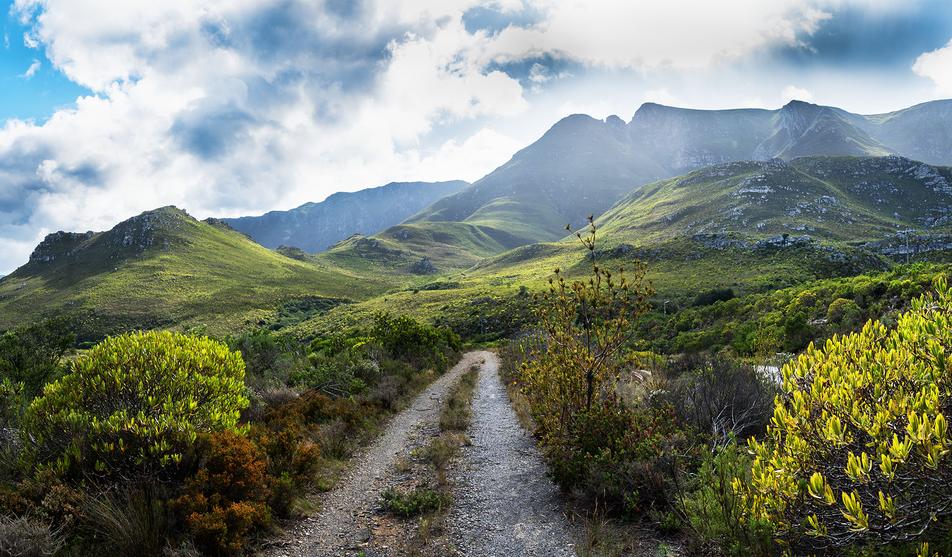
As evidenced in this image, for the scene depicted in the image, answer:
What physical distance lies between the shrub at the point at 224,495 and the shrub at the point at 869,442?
708 cm

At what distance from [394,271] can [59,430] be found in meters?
183

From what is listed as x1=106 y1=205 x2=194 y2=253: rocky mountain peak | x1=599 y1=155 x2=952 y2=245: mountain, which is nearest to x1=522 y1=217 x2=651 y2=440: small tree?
x1=599 y1=155 x2=952 y2=245: mountain

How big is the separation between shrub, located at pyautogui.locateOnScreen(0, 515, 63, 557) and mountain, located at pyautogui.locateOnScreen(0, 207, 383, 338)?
80.0 metres

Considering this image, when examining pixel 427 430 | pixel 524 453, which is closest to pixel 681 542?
pixel 524 453

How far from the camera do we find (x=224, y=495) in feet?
23.4

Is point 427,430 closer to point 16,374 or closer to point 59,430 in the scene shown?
point 59,430

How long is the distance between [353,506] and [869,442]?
27.5ft

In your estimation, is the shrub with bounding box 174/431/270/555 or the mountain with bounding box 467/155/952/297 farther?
the mountain with bounding box 467/155/952/297

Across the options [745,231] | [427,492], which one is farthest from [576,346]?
[745,231]

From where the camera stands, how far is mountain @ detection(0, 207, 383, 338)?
87.7 metres

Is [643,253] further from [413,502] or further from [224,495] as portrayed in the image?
[224,495]

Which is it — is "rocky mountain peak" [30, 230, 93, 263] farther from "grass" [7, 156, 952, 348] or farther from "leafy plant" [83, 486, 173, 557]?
"leafy plant" [83, 486, 173, 557]

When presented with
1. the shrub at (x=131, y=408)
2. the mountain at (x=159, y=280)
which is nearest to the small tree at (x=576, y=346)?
the shrub at (x=131, y=408)

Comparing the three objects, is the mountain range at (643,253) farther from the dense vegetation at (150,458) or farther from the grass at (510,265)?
the dense vegetation at (150,458)
